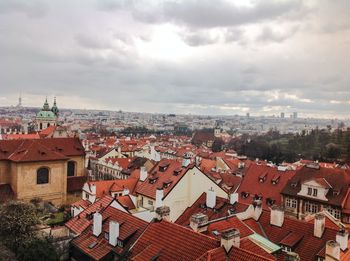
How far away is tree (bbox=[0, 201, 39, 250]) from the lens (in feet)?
92.5

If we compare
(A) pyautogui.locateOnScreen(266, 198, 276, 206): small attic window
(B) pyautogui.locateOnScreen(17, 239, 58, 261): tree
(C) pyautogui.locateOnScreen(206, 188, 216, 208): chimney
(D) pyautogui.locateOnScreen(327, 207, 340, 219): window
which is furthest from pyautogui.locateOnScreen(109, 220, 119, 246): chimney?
(A) pyautogui.locateOnScreen(266, 198, 276, 206): small attic window

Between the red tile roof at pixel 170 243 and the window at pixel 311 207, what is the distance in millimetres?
23461

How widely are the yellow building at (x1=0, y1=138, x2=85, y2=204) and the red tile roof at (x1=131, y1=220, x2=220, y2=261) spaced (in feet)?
105

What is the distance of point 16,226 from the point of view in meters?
28.9

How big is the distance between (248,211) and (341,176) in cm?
1801

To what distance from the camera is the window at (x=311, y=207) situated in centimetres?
4031

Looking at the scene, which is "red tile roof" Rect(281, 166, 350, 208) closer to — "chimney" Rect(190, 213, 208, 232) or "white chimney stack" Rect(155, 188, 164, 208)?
"white chimney stack" Rect(155, 188, 164, 208)

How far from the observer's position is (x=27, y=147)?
172ft

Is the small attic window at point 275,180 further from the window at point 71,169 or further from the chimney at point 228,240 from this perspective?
the window at point 71,169

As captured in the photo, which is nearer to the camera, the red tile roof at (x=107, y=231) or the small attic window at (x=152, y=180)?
the red tile roof at (x=107, y=231)

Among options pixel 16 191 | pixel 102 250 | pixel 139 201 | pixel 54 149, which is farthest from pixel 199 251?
pixel 54 149

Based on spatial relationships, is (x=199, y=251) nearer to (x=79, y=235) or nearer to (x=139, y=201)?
(x=79, y=235)

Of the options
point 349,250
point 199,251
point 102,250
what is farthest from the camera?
point 102,250

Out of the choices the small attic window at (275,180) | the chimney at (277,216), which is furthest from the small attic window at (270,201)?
the chimney at (277,216)
